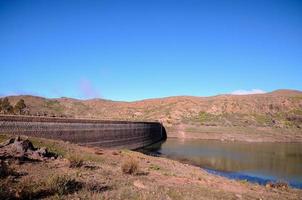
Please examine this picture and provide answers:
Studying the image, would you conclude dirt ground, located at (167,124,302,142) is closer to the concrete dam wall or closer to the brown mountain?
the brown mountain

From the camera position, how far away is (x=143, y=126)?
7062 centimetres

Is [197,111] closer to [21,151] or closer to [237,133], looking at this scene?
[237,133]

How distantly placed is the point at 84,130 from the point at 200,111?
90.2 meters

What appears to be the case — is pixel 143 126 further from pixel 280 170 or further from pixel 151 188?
pixel 151 188

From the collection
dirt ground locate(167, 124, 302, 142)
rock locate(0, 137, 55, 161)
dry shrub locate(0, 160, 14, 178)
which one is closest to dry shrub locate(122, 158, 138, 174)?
rock locate(0, 137, 55, 161)

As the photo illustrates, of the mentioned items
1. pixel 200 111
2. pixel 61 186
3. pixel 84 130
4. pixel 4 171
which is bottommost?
pixel 61 186

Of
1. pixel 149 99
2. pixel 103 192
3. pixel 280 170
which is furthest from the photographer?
pixel 149 99

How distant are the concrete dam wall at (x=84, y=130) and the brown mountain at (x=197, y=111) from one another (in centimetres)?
3954

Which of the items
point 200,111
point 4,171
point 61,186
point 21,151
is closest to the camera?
point 61,186

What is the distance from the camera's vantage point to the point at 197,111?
427 feet

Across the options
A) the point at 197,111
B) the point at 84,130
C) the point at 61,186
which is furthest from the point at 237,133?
the point at 61,186

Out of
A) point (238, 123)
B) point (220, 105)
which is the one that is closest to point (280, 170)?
point (238, 123)

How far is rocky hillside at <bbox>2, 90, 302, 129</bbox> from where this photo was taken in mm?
112625

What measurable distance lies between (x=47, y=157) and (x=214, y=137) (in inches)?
3197
